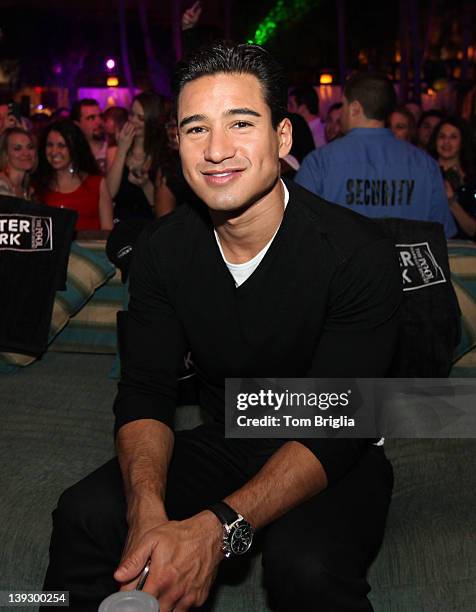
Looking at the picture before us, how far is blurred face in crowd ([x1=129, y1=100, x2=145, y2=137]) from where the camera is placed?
19.0 ft

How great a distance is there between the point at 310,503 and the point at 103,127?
6.30 m

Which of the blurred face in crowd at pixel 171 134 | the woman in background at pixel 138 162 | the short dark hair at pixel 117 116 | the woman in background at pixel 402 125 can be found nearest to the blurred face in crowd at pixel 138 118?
the woman in background at pixel 138 162

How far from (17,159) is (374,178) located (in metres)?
2.17

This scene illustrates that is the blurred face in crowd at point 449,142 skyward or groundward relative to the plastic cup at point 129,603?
groundward

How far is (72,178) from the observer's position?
5453 mm

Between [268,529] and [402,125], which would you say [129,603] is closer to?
[268,529]

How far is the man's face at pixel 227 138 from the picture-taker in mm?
1968

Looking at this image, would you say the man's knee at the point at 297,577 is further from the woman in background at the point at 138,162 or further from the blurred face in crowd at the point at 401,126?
the blurred face in crowd at the point at 401,126

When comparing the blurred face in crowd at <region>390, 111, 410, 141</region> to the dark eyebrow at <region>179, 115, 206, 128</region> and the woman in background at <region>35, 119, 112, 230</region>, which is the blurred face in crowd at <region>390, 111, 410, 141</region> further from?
the dark eyebrow at <region>179, 115, 206, 128</region>

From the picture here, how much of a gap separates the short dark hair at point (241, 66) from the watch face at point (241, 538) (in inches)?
35.9

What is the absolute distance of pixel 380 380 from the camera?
2.10 metres

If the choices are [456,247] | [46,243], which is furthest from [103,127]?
[456,247]

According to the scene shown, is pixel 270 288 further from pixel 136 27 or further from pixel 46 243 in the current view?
pixel 136 27

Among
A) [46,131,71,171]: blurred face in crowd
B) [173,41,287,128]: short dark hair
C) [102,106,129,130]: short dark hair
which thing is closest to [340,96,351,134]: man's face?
[46,131,71,171]: blurred face in crowd
